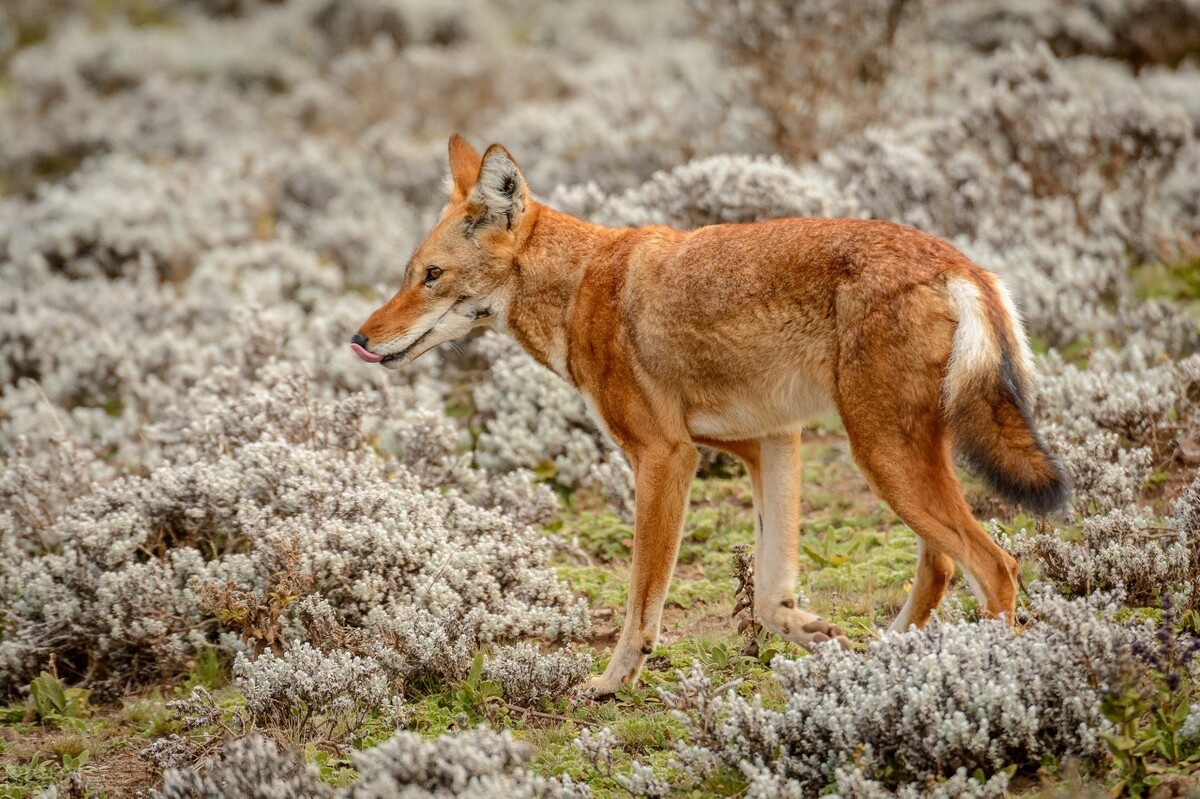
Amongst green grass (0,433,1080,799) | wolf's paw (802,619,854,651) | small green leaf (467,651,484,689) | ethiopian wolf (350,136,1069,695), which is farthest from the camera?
small green leaf (467,651,484,689)

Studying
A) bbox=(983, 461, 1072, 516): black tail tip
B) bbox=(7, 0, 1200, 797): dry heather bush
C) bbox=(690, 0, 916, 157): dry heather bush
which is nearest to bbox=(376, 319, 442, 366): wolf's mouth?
bbox=(7, 0, 1200, 797): dry heather bush

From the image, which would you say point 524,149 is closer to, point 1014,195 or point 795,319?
point 1014,195

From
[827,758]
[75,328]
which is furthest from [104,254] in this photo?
[827,758]

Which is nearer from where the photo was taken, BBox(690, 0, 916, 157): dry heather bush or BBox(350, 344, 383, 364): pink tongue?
BBox(350, 344, 383, 364): pink tongue

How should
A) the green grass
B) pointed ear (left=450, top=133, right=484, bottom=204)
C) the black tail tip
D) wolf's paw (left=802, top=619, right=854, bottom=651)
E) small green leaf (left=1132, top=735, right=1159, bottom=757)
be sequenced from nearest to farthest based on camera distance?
small green leaf (left=1132, top=735, right=1159, bottom=757), the black tail tip, the green grass, wolf's paw (left=802, top=619, right=854, bottom=651), pointed ear (left=450, top=133, right=484, bottom=204)

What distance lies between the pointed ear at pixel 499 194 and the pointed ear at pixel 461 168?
0.25 metres

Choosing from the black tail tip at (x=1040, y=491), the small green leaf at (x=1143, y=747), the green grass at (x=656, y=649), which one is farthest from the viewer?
the green grass at (x=656, y=649)

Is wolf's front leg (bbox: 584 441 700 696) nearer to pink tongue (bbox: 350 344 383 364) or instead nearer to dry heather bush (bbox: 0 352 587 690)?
dry heather bush (bbox: 0 352 587 690)

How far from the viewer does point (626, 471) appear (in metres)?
6.56

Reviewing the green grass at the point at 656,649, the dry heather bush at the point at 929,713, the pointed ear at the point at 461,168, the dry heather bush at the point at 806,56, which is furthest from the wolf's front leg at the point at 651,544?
the dry heather bush at the point at 806,56

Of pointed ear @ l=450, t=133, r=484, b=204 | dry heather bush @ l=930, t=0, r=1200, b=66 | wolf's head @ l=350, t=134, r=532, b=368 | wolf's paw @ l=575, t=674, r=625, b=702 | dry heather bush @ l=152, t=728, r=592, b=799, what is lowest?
dry heather bush @ l=152, t=728, r=592, b=799

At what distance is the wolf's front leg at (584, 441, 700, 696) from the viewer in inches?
179

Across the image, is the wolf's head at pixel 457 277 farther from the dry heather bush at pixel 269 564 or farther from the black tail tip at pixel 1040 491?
the black tail tip at pixel 1040 491

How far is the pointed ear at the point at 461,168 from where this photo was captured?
5371 mm
